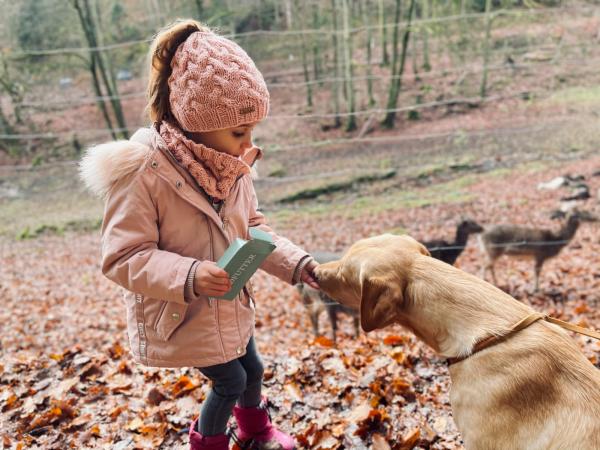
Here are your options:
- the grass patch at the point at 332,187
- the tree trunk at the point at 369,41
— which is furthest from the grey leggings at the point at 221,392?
the tree trunk at the point at 369,41

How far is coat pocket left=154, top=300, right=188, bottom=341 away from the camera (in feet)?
6.77

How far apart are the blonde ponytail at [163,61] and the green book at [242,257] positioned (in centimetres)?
79

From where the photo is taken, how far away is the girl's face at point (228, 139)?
6.95 feet

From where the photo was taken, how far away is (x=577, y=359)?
182 cm

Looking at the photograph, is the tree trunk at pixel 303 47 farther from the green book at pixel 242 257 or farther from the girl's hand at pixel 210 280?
the girl's hand at pixel 210 280

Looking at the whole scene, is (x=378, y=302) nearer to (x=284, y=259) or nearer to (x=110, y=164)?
(x=284, y=259)

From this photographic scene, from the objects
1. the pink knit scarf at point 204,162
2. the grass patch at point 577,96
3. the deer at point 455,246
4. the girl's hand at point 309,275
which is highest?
the pink knit scarf at point 204,162

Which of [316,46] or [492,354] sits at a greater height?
[316,46]

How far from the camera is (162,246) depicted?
6.92 ft

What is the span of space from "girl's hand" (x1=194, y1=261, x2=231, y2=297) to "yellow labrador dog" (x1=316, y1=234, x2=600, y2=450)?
2.13 feet

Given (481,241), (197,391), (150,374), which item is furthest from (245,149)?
(481,241)

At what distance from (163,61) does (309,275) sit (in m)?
1.38

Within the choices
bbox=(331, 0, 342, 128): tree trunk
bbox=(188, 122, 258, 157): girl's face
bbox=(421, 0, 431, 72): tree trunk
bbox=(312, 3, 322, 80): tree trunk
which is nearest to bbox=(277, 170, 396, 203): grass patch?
bbox=(331, 0, 342, 128): tree trunk

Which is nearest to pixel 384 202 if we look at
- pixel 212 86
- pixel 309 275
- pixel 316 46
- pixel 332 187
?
pixel 332 187
